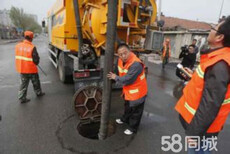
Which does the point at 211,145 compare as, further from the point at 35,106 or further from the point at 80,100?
the point at 35,106

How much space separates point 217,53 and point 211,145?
941mm

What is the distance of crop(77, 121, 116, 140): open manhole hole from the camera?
275cm

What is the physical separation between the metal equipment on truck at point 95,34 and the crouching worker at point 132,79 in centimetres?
70

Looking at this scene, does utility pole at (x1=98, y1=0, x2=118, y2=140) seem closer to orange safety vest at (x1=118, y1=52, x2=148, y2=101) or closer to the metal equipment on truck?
orange safety vest at (x1=118, y1=52, x2=148, y2=101)

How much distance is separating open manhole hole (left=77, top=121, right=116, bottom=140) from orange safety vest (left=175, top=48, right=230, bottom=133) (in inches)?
65.2

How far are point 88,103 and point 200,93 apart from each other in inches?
84.6

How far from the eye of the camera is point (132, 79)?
2270 millimetres

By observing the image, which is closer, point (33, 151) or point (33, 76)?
point (33, 151)

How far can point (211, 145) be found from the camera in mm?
1499

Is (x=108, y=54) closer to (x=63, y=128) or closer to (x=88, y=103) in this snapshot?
(x=88, y=103)

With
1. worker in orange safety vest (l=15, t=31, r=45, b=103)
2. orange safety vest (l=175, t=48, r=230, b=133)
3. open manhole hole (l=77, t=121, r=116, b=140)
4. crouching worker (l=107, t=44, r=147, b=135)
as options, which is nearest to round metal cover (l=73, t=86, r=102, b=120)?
open manhole hole (l=77, t=121, r=116, b=140)

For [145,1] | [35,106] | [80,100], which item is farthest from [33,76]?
[145,1]

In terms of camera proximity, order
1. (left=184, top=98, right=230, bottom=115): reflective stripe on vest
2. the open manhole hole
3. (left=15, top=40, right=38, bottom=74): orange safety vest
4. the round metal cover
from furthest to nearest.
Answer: (left=15, top=40, right=38, bottom=74): orange safety vest < the round metal cover < the open manhole hole < (left=184, top=98, right=230, bottom=115): reflective stripe on vest

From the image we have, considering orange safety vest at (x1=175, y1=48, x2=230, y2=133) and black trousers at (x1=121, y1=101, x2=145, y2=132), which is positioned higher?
orange safety vest at (x1=175, y1=48, x2=230, y2=133)
